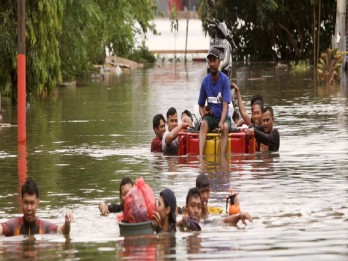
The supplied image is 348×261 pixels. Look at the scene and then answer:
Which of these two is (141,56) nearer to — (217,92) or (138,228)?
(217,92)

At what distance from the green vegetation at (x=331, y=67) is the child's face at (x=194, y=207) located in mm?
31201

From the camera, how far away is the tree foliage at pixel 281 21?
65.9 meters

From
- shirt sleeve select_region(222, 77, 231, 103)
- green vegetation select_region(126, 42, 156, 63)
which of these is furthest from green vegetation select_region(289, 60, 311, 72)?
shirt sleeve select_region(222, 77, 231, 103)

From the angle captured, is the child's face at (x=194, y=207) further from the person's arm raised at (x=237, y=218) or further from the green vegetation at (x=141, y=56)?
the green vegetation at (x=141, y=56)

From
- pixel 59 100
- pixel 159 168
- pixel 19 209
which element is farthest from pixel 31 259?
pixel 59 100

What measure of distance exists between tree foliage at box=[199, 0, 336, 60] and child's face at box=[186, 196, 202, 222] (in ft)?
165

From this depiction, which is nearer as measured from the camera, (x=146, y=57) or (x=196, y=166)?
(x=196, y=166)

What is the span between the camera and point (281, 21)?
222 feet

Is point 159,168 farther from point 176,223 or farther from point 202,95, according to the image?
point 176,223

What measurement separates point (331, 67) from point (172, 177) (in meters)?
27.6

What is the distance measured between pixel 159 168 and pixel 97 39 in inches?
1155

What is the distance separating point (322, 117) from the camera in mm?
30031

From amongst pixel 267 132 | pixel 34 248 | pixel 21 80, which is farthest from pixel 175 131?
pixel 34 248

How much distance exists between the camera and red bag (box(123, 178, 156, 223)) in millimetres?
14047
